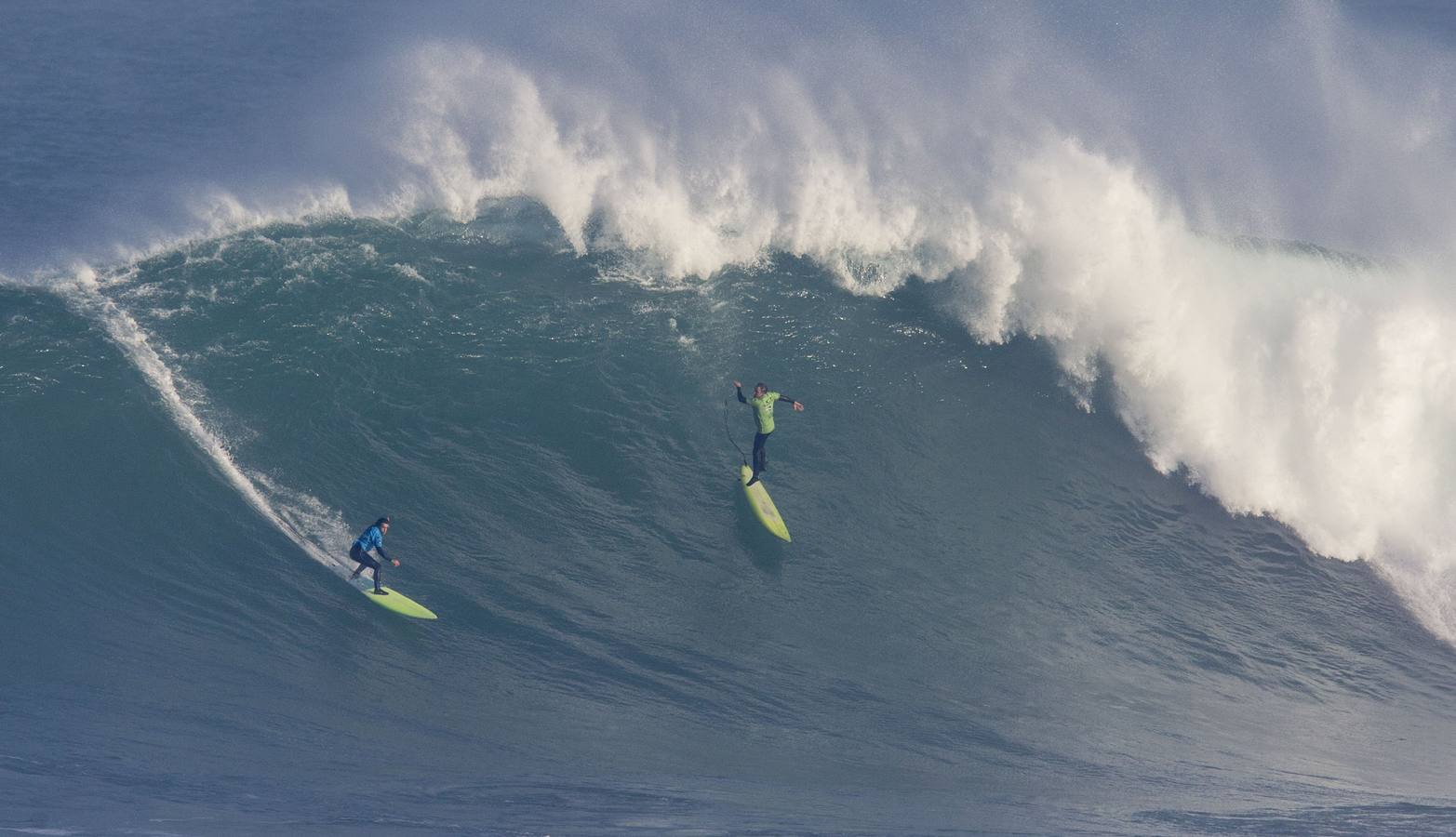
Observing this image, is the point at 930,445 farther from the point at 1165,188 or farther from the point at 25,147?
the point at 25,147

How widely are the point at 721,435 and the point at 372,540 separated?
556 centimetres

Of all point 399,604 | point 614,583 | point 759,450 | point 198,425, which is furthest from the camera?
point 198,425

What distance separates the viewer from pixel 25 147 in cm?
2497

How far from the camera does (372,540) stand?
15.6m

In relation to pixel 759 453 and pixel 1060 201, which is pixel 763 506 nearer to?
pixel 759 453

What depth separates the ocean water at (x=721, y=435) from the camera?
46.2 feet

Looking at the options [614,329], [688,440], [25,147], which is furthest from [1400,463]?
[25,147]

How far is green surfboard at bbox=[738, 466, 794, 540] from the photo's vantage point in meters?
17.4

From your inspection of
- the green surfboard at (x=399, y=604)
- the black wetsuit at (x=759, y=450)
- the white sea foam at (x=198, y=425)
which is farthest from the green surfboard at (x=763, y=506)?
the white sea foam at (x=198, y=425)

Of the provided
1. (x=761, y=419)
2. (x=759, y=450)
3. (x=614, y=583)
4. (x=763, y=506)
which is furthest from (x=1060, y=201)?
(x=614, y=583)

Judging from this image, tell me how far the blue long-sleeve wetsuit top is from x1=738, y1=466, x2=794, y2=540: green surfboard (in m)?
5.10

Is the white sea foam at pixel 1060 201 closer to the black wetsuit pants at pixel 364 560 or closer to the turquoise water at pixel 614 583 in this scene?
the turquoise water at pixel 614 583

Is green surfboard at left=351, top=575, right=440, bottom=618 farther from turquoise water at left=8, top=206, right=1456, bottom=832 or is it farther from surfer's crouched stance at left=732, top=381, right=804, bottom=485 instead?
surfer's crouched stance at left=732, top=381, right=804, bottom=485

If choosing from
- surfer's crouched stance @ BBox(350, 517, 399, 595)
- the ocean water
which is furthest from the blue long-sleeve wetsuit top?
the ocean water
